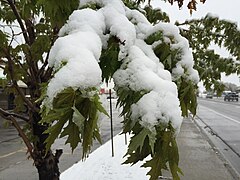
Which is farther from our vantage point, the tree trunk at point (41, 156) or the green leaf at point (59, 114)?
the tree trunk at point (41, 156)

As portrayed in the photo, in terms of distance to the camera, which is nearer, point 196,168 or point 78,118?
point 78,118

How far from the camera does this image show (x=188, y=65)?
3.75ft

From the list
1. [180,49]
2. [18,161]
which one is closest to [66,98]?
[180,49]

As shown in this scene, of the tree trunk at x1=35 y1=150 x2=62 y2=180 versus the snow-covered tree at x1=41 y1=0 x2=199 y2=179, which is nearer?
the snow-covered tree at x1=41 y1=0 x2=199 y2=179

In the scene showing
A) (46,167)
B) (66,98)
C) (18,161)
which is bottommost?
(18,161)

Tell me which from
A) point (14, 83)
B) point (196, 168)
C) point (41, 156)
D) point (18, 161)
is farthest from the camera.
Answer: point (18, 161)

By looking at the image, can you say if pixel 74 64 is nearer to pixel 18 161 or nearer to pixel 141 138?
pixel 141 138

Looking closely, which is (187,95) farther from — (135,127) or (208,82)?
(208,82)

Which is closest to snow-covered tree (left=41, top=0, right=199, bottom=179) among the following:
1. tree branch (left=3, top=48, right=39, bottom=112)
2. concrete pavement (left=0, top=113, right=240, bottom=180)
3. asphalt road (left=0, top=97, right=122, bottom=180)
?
tree branch (left=3, top=48, right=39, bottom=112)

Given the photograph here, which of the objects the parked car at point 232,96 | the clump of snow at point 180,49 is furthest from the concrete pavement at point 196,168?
the parked car at point 232,96

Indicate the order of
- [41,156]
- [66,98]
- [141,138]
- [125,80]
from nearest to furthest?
[66,98] → [141,138] → [125,80] → [41,156]

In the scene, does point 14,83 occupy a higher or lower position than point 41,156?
higher

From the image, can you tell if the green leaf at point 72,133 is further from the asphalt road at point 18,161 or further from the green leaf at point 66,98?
the asphalt road at point 18,161

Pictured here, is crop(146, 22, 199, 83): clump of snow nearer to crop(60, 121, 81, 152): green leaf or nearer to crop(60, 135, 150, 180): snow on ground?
crop(60, 121, 81, 152): green leaf
